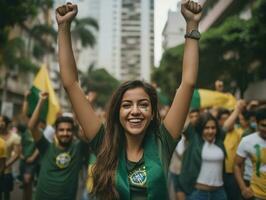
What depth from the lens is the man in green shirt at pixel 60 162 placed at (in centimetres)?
457

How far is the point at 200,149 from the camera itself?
5.21 metres

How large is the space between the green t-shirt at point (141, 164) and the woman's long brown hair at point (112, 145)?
2.0 inches

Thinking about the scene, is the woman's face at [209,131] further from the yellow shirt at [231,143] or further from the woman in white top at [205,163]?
the yellow shirt at [231,143]

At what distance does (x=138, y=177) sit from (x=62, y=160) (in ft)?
8.25

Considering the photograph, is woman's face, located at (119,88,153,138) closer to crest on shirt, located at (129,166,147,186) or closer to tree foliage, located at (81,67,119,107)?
crest on shirt, located at (129,166,147,186)

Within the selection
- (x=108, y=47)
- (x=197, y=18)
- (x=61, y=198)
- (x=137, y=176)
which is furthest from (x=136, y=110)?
(x=108, y=47)

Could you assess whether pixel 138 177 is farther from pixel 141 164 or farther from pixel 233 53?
pixel 233 53

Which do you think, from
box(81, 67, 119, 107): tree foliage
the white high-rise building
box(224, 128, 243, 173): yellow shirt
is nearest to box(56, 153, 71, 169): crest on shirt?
box(224, 128, 243, 173): yellow shirt

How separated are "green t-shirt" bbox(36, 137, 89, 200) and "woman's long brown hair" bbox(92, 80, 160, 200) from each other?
7.34 feet

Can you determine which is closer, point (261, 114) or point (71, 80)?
point (71, 80)

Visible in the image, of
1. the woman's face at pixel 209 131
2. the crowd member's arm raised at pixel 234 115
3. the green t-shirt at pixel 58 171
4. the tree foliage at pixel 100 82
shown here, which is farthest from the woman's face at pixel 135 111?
the tree foliage at pixel 100 82

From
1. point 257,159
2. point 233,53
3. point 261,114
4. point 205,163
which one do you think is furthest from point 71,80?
point 233,53

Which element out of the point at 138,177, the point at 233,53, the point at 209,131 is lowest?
the point at 209,131

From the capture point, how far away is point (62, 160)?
15.3ft
